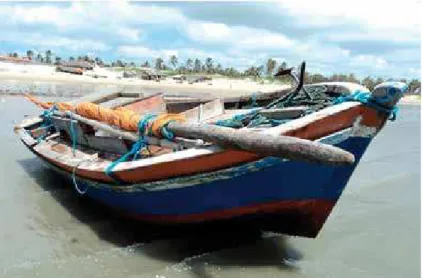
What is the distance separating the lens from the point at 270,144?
4297 millimetres

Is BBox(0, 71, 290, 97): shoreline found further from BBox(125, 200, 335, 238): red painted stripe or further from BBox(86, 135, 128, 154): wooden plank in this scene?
BBox(125, 200, 335, 238): red painted stripe

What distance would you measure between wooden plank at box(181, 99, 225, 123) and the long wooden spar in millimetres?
1663

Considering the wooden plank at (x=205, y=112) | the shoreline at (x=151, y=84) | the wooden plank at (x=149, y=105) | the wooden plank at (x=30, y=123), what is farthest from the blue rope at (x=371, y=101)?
the shoreline at (x=151, y=84)

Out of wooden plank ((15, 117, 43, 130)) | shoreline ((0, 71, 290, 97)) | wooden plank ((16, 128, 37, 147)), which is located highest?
A: wooden plank ((15, 117, 43, 130))

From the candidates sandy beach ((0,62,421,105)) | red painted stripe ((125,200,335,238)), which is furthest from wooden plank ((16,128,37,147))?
sandy beach ((0,62,421,105))

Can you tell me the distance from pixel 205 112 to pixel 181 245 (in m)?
2.16

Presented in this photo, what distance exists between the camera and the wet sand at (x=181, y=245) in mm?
5270

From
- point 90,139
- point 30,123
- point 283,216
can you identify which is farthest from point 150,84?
point 283,216

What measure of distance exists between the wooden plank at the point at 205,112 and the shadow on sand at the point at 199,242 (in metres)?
1.61

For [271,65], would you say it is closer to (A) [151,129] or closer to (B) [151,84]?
(B) [151,84]

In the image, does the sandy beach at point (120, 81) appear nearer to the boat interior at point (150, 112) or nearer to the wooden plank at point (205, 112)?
the boat interior at point (150, 112)

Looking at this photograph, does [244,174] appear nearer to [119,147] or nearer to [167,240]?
[167,240]

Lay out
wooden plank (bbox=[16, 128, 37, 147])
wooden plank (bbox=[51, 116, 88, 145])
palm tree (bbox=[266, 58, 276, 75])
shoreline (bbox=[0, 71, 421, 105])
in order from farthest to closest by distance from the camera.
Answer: palm tree (bbox=[266, 58, 276, 75]), shoreline (bbox=[0, 71, 421, 105]), wooden plank (bbox=[16, 128, 37, 147]), wooden plank (bbox=[51, 116, 88, 145])

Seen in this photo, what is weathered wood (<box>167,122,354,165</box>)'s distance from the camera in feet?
13.1
